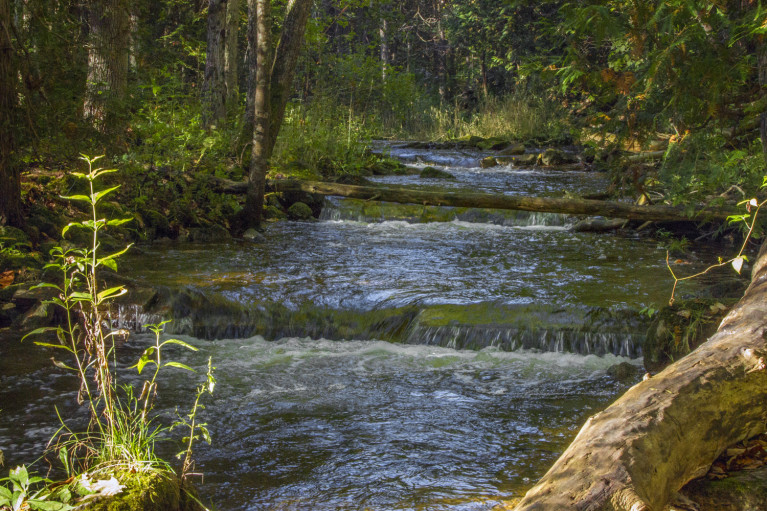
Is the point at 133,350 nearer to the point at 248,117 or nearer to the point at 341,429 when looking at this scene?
the point at 341,429

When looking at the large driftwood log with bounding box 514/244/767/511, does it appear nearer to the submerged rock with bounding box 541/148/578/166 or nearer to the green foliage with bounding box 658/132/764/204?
the green foliage with bounding box 658/132/764/204

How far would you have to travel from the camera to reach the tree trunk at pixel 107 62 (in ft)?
22.2

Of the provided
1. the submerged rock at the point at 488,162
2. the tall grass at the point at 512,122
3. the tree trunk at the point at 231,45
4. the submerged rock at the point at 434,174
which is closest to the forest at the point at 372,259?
the tree trunk at the point at 231,45

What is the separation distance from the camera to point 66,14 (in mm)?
6203

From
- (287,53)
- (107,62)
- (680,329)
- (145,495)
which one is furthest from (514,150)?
(145,495)

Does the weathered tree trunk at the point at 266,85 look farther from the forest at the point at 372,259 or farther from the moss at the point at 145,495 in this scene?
the moss at the point at 145,495

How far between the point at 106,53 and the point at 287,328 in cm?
415

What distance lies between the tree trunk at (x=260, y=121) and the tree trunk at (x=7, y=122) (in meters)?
3.06

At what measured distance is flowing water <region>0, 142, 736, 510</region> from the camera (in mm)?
3217

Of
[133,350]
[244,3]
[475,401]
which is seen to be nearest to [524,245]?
[475,401]

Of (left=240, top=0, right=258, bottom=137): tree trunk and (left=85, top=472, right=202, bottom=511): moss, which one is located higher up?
(left=240, top=0, right=258, bottom=137): tree trunk

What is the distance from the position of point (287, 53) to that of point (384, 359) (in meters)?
6.01

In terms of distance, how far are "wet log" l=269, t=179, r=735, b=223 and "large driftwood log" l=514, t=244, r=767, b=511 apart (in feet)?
14.5

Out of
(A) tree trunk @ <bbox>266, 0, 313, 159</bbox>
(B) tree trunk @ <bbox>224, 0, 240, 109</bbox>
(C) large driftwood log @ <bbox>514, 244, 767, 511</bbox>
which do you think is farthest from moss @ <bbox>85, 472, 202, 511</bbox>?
(B) tree trunk @ <bbox>224, 0, 240, 109</bbox>
